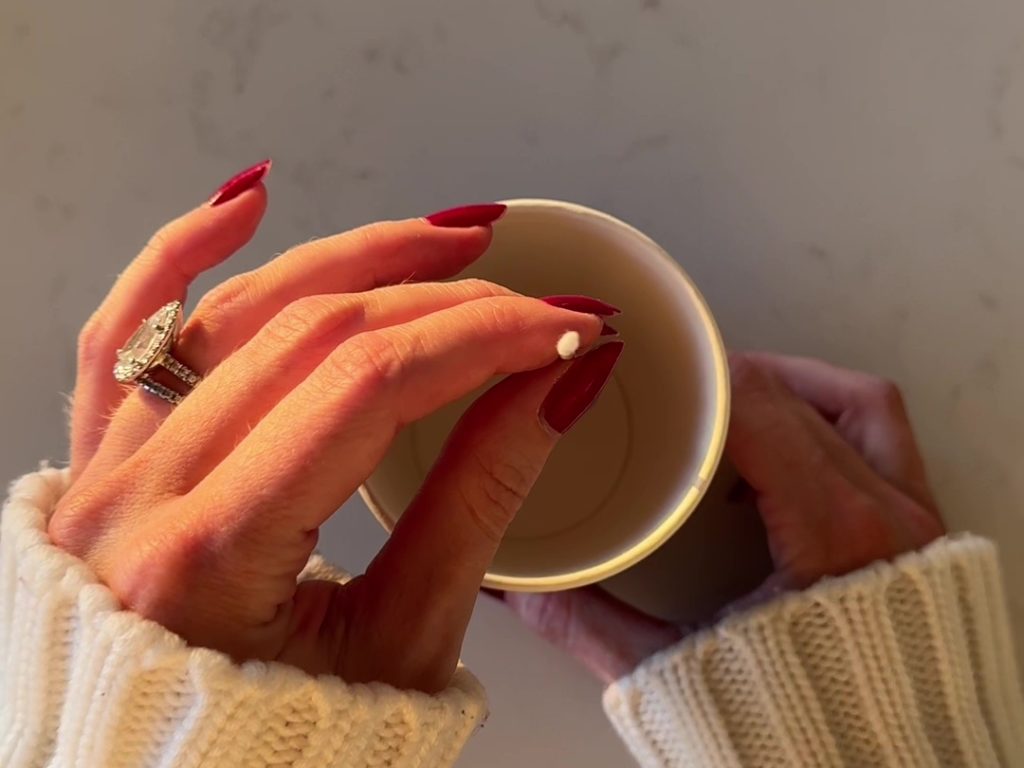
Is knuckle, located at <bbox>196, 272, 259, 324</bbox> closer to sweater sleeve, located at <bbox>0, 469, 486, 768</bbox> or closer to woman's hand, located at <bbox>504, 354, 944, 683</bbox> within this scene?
sweater sleeve, located at <bbox>0, 469, 486, 768</bbox>

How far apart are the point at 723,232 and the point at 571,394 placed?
21cm

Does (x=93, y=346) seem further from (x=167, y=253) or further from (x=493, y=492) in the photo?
(x=493, y=492)

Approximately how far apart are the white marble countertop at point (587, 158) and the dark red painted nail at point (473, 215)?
0.39 ft

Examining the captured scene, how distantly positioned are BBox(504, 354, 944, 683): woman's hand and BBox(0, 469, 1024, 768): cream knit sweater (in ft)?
0.08

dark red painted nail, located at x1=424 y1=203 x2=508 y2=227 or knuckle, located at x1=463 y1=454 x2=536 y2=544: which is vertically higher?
dark red painted nail, located at x1=424 y1=203 x2=508 y2=227

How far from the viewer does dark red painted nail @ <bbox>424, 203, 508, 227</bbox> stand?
1.53 feet

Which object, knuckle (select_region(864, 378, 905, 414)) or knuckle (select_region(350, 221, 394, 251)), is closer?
knuckle (select_region(350, 221, 394, 251))

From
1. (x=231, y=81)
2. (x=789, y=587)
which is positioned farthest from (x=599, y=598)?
(x=231, y=81)

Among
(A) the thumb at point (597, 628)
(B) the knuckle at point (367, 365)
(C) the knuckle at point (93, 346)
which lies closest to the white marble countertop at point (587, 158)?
(A) the thumb at point (597, 628)

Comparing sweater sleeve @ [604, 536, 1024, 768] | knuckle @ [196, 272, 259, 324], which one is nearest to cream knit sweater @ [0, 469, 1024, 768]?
sweater sleeve @ [604, 536, 1024, 768]

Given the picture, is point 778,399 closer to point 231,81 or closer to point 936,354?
point 936,354

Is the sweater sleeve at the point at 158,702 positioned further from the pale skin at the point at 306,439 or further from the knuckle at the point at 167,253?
the knuckle at the point at 167,253

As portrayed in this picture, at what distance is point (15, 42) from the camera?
593 millimetres

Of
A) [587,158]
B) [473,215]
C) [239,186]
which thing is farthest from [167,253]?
[587,158]
